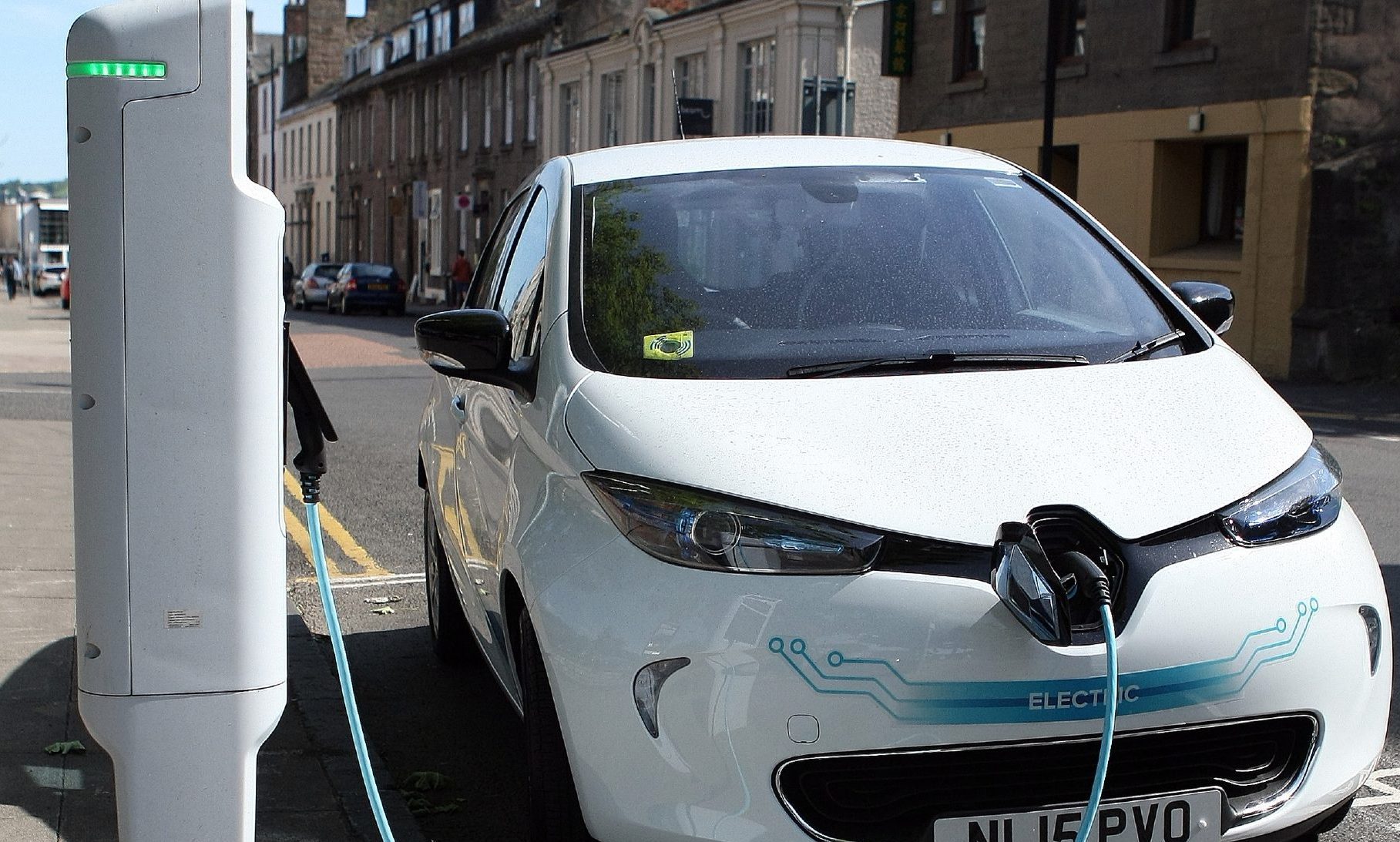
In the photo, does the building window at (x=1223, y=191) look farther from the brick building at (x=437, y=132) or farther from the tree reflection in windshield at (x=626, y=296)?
the brick building at (x=437, y=132)

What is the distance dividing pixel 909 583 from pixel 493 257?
299 centimetres

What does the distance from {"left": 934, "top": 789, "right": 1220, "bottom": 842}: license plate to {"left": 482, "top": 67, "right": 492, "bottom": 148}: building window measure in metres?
50.1

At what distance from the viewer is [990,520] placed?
292 centimetres

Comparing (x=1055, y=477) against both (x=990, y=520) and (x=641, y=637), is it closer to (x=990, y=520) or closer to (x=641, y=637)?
(x=990, y=520)

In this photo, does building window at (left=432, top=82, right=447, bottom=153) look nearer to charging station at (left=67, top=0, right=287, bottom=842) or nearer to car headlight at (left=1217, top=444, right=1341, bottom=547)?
car headlight at (left=1217, top=444, right=1341, bottom=547)

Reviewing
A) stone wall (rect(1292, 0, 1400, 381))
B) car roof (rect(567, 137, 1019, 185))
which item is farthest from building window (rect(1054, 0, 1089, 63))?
car roof (rect(567, 137, 1019, 185))

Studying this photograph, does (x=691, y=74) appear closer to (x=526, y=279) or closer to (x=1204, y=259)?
(x=1204, y=259)

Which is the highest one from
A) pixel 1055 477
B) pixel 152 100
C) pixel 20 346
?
pixel 152 100

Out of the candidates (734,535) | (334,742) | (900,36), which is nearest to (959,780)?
(734,535)

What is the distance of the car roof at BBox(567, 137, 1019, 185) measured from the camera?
439 centimetres

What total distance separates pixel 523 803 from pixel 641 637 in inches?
60.7

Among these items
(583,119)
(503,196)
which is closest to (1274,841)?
(583,119)

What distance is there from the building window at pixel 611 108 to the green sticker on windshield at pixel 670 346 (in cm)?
3871

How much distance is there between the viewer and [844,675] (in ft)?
9.30
